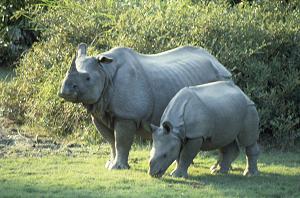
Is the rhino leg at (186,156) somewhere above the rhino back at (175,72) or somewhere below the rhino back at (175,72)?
below

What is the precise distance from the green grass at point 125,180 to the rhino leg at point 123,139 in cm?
17

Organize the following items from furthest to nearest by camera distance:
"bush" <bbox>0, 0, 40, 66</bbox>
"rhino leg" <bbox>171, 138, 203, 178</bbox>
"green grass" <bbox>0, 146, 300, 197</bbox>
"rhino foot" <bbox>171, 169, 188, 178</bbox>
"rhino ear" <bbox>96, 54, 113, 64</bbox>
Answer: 1. "bush" <bbox>0, 0, 40, 66</bbox>
2. "rhino ear" <bbox>96, 54, 113, 64</bbox>
3. "rhino foot" <bbox>171, 169, 188, 178</bbox>
4. "rhino leg" <bbox>171, 138, 203, 178</bbox>
5. "green grass" <bbox>0, 146, 300, 197</bbox>

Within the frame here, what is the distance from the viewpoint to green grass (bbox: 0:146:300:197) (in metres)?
9.30

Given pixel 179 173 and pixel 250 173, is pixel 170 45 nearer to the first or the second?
pixel 250 173

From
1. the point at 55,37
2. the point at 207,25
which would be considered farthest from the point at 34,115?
the point at 207,25

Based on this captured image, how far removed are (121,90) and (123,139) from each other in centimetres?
61

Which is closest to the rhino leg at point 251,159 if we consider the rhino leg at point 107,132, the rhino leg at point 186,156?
the rhino leg at point 186,156

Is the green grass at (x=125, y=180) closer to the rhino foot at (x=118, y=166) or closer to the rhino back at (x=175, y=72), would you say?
the rhino foot at (x=118, y=166)

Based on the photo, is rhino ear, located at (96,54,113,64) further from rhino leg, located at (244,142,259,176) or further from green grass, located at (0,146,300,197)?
rhino leg, located at (244,142,259,176)

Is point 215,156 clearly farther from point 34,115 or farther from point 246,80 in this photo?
point 34,115

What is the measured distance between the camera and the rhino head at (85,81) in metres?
10.2

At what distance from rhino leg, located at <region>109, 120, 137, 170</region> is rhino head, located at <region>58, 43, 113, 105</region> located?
0.49m

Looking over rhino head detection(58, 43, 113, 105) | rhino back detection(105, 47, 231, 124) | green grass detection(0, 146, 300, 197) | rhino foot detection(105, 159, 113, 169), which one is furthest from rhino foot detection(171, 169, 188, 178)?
rhino head detection(58, 43, 113, 105)

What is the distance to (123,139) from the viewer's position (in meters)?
10.6
